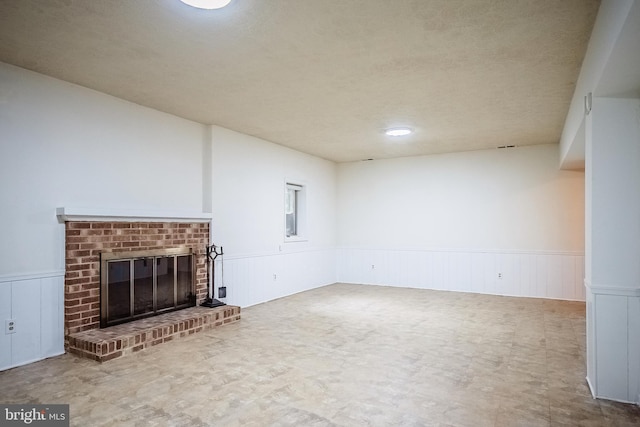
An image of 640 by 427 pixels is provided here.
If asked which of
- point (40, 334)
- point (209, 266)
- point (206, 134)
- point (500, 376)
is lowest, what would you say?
point (500, 376)

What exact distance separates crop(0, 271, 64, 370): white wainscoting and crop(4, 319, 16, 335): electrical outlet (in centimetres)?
1

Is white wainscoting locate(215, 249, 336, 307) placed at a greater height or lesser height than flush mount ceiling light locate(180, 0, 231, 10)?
lesser

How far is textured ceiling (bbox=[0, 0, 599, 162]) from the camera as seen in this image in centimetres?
255

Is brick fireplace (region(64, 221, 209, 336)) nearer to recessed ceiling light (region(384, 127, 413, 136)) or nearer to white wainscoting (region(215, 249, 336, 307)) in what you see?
white wainscoting (region(215, 249, 336, 307))

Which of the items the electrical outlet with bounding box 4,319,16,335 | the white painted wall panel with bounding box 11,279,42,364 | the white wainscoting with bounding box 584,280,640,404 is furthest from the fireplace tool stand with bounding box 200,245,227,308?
the white wainscoting with bounding box 584,280,640,404

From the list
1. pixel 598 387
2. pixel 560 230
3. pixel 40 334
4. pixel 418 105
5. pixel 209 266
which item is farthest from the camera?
pixel 560 230

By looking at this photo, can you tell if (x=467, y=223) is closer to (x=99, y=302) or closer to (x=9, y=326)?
(x=99, y=302)

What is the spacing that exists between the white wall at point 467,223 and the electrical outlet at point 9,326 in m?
6.06

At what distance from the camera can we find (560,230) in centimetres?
661

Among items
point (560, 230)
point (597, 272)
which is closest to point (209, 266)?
point (597, 272)

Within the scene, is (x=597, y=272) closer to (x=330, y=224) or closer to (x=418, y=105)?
(x=418, y=105)

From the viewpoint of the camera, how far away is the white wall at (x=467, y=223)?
6.62 meters

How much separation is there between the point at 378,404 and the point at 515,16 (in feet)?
8.99

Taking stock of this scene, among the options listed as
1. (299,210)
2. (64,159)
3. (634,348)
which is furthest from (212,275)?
(634,348)
